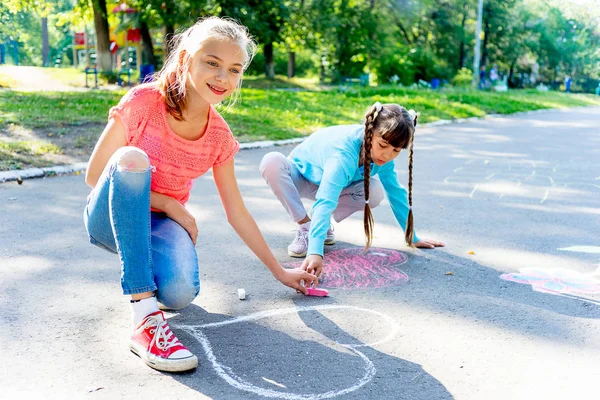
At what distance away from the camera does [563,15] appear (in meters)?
43.8

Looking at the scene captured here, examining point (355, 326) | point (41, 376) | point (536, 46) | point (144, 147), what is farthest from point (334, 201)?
point (536, 46)

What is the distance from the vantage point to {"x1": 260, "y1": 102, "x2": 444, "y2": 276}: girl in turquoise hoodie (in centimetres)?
303

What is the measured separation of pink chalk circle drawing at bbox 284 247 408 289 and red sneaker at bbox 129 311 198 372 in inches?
40.4

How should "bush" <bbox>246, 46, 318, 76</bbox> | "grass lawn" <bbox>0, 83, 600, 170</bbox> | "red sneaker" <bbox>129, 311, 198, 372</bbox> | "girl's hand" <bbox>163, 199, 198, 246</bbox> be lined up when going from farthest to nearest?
"bush" <bbox>246, 46, 318, 76</bbox>, "grass lawn" <bbox>0, 83, 600, 170</bbox>, "girl's hand" <bbox>163, 199, 198, 246</bbox>, "red sneaker" <bbox>129, 311, 198, 372</bbox>

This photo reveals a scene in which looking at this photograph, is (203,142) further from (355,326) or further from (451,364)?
(451,364)

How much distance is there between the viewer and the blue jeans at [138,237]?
2139 millimetres

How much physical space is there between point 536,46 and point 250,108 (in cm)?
3330

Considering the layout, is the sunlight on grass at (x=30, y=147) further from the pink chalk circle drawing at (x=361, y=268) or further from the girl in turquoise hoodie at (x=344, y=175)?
the pink chalk circle drawing at (x=361, y=268)

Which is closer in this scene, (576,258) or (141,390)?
(141,390)

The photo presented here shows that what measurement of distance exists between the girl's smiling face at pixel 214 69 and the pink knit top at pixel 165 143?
7.6 inches

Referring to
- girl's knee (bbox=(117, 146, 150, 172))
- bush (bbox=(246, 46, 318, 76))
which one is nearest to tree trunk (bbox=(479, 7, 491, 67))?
bush (bbox=(246, 46, 318, 76))

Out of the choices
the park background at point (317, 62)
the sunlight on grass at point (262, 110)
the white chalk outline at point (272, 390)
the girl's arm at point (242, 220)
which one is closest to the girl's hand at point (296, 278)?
the girl's arm at point (242, 220)

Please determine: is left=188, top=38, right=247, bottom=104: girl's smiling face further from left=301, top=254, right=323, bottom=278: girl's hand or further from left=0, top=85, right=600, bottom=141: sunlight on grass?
left=0, top=85, right=600, bottom=141: sunlight on grass

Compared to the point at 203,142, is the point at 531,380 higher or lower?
lower
